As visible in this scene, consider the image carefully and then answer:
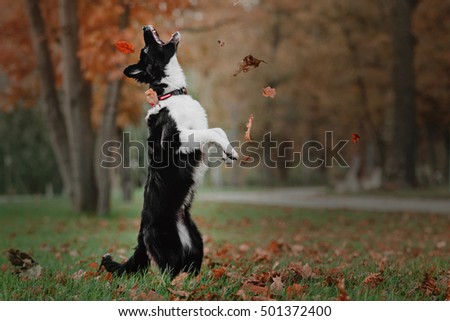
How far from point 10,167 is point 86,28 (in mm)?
15403

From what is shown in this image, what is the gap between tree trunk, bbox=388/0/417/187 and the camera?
865 inches

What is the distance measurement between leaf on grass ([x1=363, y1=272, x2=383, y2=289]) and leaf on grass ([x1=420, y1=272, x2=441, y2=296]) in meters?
0.36

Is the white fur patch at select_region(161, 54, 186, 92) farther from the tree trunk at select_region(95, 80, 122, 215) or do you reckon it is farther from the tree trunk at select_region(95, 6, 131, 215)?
the tree trunk at select_region(95, 80, 122, 215)

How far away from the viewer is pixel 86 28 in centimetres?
1570

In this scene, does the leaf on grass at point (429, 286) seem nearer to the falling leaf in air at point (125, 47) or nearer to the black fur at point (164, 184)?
the black fur at point (164, 184)

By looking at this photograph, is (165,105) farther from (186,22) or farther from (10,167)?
(10,167)

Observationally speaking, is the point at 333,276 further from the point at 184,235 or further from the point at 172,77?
the point at 172,77

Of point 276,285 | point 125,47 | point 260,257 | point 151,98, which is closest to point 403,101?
point 260,257

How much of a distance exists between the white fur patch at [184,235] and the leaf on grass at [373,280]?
1.55m

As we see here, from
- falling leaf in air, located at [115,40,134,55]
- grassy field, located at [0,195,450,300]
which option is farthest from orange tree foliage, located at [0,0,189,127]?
falling leaf in air, located at [115,40,134,55]

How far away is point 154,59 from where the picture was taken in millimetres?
5168

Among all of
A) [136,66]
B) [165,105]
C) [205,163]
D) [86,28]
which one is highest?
[86,28]

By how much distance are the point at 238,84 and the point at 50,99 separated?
19736mm

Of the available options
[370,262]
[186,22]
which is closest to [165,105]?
[370,262]
